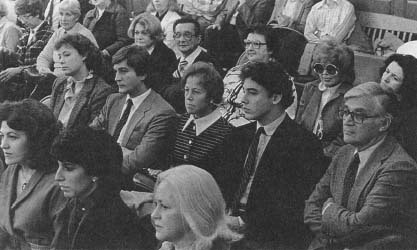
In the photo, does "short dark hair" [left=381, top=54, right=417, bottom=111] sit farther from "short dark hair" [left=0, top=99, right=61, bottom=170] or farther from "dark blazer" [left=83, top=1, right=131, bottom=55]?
"dark blazer" [left=83, top=1, right=131, bottom=55]

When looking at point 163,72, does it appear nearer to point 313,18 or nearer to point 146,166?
point 146,166

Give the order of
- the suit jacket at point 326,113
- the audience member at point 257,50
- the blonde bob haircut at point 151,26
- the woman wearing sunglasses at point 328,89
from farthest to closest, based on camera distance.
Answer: the blonde bob haircut at point 151,26 < the audience member at point 257,50 < the woman wearing sunglasses at point 328,89 < the suit jacket at point 326,113

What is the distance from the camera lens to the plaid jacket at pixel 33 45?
5766 mm

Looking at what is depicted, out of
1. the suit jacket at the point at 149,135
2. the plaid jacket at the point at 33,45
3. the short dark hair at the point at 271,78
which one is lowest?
the plaid jacket at the point at 33,45

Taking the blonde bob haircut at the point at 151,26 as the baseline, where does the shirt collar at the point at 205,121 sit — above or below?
below

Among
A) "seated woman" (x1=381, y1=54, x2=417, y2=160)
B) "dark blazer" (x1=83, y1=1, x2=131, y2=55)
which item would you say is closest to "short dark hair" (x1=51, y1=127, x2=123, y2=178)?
"seated woman" (x1=381, y1=54, x2=417, y2=160)

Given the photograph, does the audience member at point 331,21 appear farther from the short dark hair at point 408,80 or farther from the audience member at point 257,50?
the short dark hair at point 408,80

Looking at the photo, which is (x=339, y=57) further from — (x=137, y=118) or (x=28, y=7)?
(x=28, y=7)

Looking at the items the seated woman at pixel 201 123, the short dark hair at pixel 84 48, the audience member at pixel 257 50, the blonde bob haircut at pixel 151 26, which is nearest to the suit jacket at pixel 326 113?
the audience member at pixel 257 50

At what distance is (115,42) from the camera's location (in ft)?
19.6

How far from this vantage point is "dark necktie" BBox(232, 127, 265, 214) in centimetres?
301

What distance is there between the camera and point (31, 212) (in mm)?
2709

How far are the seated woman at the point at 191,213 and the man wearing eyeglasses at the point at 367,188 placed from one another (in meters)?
0.63

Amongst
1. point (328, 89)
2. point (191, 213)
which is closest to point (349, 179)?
point (191, 213)
